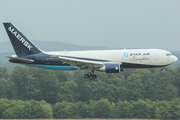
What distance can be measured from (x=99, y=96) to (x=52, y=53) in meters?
63.6

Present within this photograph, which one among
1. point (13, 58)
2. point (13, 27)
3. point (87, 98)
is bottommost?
point (87, 98)

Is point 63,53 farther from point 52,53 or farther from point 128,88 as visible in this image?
Result: point 128,88

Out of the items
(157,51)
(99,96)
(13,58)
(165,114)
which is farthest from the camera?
(99,96)

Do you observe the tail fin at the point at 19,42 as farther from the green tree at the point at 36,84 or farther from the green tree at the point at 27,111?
the green tree at the point at 36,84

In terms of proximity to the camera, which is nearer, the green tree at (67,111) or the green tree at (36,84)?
the green tree at (67,111)

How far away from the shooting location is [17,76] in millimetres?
122250

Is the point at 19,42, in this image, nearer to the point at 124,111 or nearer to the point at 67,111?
the point at 67,111

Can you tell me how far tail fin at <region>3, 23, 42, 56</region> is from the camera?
1997 inches

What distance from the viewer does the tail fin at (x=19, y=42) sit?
5072 cm

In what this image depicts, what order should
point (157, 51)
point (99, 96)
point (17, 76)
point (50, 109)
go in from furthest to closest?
point (17, 76) < point (99, 96) < point (50, 109) < point (157, 51)

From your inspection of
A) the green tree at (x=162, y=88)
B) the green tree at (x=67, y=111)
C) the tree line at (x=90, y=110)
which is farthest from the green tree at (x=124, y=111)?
the green tree at (x=162, y=88)

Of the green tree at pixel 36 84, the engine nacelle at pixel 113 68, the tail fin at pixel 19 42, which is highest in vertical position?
the tail fin at pixel 19 42

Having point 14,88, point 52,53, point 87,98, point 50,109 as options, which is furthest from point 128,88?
point 52,53

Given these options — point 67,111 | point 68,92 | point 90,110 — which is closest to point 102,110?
point 90,110
